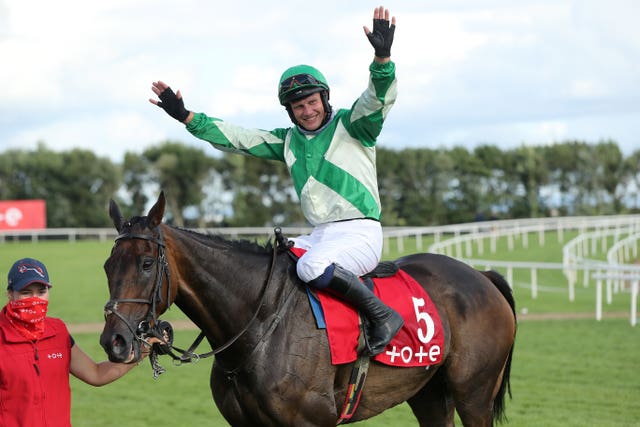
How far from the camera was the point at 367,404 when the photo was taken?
14.3 ft

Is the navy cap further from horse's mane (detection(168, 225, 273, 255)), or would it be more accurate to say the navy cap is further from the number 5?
the number 5

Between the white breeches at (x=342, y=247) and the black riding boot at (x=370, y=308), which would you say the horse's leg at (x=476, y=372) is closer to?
the black riding boot at (x=370, y=308)

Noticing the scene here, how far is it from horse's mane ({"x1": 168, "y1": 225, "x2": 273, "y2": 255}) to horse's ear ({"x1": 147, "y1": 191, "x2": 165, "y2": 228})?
0.23 meters

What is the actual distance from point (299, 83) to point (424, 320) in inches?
55.0

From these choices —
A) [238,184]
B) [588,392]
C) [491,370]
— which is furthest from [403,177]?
[491,370]

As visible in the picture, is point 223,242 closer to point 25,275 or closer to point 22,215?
point 25,275

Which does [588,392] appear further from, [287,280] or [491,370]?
[287,280]

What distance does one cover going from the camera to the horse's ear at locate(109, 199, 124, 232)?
3680mm

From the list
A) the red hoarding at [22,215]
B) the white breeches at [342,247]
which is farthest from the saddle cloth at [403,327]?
the red hoarding at [22,215]

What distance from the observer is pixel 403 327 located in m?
4.40

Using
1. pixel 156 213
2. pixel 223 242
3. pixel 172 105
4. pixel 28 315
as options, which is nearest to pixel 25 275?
pixel 28 315

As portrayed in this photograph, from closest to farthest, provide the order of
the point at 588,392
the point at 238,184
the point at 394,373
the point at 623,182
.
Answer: the point at 394,373 → the point at 588,392 → the point at 238,184 → the point at 623,182

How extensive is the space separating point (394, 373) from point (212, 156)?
3565cm

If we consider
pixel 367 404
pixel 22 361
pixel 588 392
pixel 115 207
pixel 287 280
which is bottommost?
pixel 588 392
